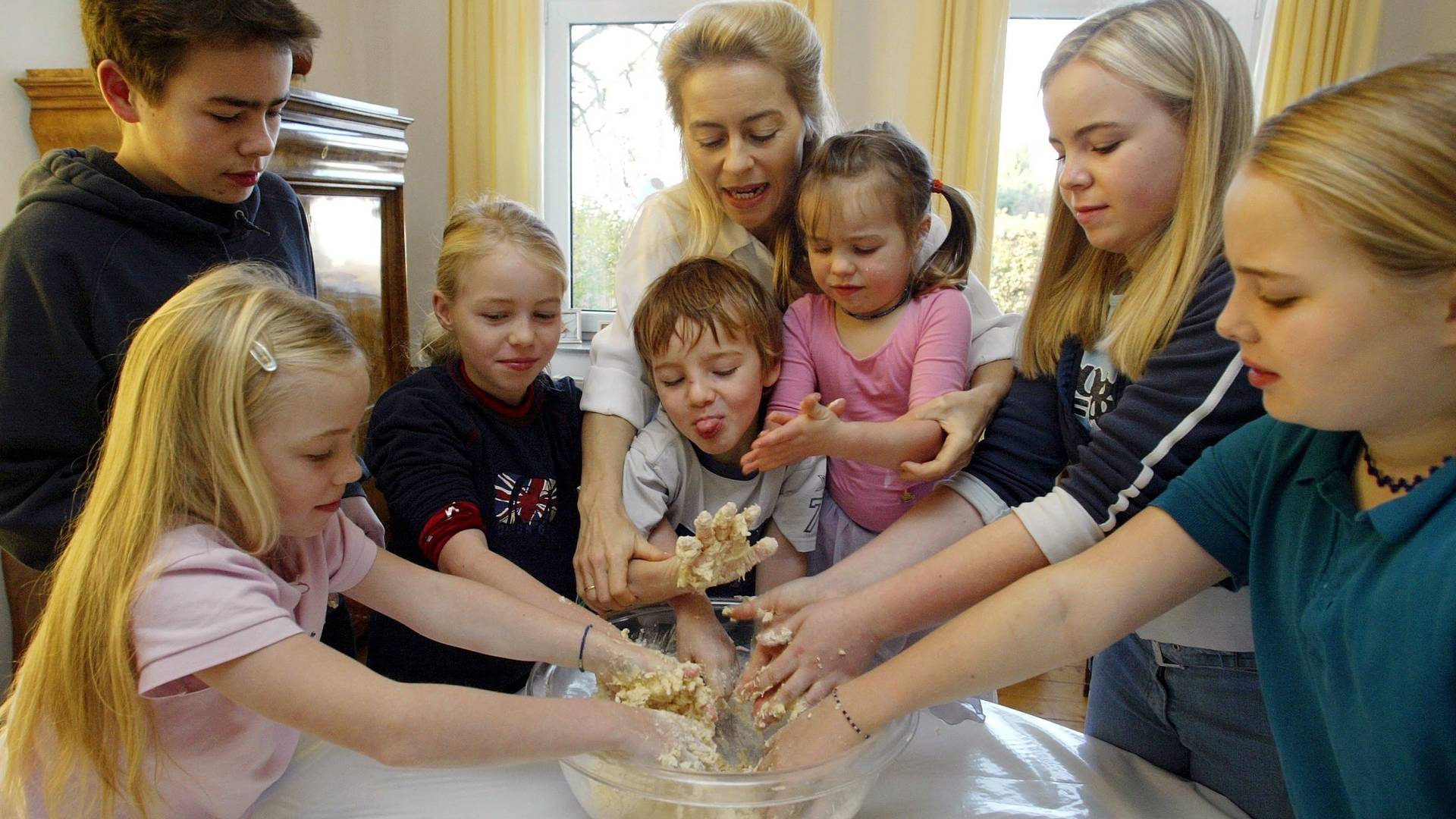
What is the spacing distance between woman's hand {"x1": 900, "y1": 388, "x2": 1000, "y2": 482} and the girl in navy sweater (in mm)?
652

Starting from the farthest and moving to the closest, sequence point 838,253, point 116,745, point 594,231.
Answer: point 594,231, point 838,253, point 116,745

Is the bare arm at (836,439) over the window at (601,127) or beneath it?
beneath

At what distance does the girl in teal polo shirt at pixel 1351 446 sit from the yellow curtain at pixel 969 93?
8.29 feet

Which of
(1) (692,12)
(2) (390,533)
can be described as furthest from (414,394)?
(1) (692,12)

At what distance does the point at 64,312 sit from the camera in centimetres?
119

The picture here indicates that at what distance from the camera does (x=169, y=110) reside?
4.09ft

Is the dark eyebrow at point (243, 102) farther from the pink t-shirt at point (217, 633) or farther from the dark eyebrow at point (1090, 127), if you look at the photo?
the dark eyebrow at point (1090, 127)

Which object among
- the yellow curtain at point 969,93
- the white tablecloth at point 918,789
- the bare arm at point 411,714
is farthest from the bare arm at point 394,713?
the yellow curtain at point 969,93

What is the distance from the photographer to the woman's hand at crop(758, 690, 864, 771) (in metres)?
1.03

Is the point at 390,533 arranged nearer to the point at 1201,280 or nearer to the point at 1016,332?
the point at 1016,332

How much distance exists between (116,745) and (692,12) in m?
1.36

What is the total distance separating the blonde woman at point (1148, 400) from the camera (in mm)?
1073

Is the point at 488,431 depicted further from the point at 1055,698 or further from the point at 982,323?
the point at 1055,698

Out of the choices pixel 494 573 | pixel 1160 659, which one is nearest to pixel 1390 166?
pixel 1160 659
